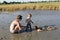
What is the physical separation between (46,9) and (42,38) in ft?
69.2

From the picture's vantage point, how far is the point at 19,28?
14.7 metres

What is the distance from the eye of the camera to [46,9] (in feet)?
110

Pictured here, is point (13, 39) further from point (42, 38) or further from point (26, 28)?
point (26, 28)

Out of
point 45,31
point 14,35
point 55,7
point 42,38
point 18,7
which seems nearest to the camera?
point 42,38

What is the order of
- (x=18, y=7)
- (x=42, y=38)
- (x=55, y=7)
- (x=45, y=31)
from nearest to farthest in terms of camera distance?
(x=42, y=38) → (x=45, y=31) → (x=55, y=7) → (x=18, y=7)

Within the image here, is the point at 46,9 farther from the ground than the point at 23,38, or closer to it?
closer to it

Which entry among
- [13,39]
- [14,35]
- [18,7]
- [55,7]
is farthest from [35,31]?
[18,7]

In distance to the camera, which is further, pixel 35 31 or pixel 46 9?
pixel 46 9

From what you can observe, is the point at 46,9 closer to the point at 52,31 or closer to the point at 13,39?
the point at 52,31

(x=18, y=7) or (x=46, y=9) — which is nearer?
(x=46, y=9)

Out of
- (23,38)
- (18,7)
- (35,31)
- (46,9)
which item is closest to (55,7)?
(46,9)

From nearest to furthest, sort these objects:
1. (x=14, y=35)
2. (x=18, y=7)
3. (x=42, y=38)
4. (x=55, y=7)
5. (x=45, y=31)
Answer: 1. (x=42, y=38)
2. (x=14, y=35)
3. (x=45, y=31)
4. (x=55, y=7)
5. (x=18, y=7)

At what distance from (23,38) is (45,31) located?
8.45 feet

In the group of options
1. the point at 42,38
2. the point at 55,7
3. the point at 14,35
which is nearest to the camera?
the point at 42,38
